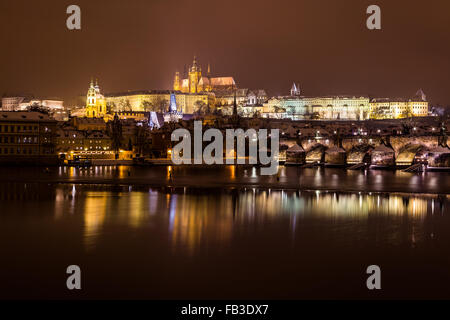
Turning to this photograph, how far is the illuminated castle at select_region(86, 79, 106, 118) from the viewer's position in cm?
9962

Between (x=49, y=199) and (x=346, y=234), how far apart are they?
10.9 meters

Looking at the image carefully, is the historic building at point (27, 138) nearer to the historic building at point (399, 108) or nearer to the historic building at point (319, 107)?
the historic building at point (319, 107)

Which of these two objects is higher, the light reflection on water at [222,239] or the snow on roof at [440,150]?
the snow on roof at [440,150]

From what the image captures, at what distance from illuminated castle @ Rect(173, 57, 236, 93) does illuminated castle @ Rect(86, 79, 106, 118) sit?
1580 inches

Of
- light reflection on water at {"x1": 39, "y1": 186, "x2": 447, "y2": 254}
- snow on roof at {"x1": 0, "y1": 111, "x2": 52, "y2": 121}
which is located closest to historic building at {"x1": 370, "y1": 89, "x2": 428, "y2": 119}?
snow on roof at {"x1": 0, "y1": 111, "x2": 52, "y2": 121}

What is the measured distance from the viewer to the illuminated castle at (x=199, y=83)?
473ft

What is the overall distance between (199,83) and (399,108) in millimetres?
52381

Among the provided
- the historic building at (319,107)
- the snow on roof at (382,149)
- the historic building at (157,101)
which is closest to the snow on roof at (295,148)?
the snow on roof at (382,149)

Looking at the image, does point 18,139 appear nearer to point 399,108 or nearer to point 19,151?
point 19,151

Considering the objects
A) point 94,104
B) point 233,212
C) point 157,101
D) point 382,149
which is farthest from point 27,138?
point 157,101

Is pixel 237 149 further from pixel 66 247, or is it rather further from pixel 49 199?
pixel 66 247

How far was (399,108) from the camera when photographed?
382ft

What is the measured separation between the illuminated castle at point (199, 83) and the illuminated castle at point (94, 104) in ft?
132
